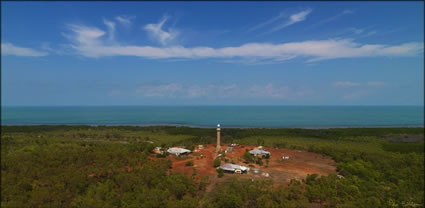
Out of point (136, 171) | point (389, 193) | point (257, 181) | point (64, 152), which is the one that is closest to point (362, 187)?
point (389, 193)

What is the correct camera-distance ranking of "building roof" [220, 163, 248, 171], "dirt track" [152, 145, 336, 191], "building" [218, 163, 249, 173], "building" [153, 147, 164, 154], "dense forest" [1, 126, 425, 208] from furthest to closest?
"building" [153, 147, 164, 154] < "building roof" [220, 163, 248, 171] < "building" [218, 163, 249, 173] < "dirt track" [152, 145, 336, 191] < "dense forest" [1, 126, 425, 208]

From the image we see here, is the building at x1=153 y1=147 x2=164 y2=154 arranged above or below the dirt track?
above

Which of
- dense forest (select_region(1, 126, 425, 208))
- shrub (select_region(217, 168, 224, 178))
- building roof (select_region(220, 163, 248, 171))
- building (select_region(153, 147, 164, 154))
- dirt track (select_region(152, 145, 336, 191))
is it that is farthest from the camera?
building (select_region(153, 147, 164, 154))

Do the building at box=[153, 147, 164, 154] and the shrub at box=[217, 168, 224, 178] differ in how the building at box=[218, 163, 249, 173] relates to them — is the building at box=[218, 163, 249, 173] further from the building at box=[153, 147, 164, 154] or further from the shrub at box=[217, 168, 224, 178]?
the building at box=[153, 147, 164, 154]

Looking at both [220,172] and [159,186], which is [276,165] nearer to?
[220,172]

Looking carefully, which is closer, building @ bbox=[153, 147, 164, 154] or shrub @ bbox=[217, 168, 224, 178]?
shrub @ bbox=[217, 168, 224, 178]

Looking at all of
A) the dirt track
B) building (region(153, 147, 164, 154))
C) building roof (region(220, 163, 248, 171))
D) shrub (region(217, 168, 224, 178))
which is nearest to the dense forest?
shrub (region(217, 168, 224, 178))

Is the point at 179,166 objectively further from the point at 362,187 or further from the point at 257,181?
the point at 362,187

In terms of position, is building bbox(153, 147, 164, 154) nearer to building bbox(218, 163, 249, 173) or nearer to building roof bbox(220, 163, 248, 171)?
building roof bbox(220, 163, 248, 171)
